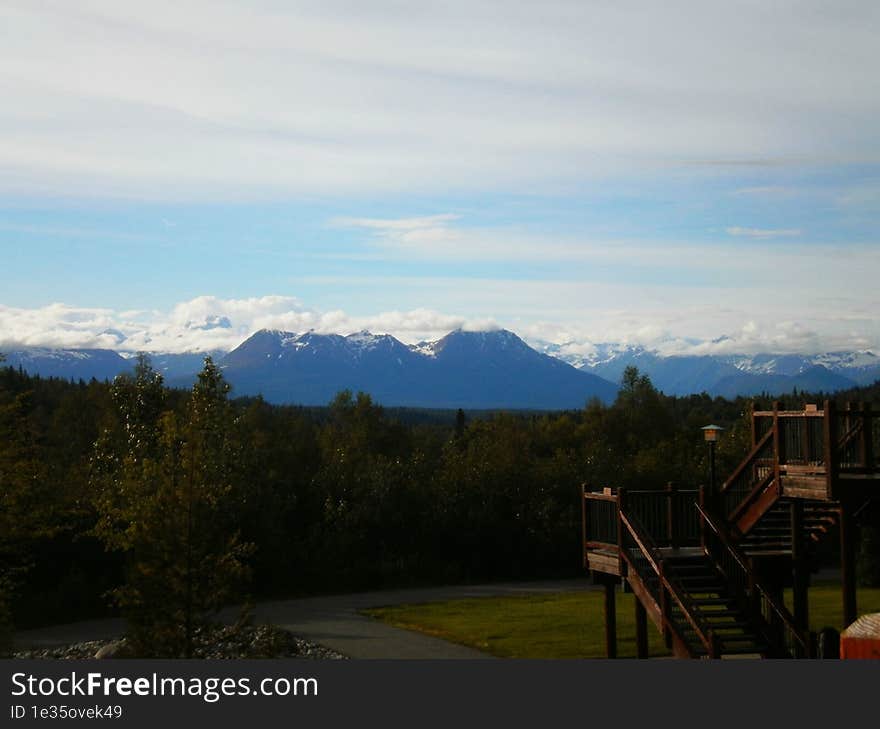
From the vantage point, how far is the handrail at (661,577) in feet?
68.7

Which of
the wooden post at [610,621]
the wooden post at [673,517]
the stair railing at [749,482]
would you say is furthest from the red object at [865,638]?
the wooden post at [610,621]

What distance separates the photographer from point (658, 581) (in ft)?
75.7

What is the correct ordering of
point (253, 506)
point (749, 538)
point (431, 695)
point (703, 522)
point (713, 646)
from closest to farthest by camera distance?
1. point (431, 695)
2. point (713, 646)
3. point (703, 522)
4. point (749, 538)
5. point (253, 506)

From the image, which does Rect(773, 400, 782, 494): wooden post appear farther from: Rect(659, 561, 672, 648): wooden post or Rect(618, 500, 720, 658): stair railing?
Rect(659, 561, 672, 648): wooden post

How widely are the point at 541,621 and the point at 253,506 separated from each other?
16456 millimetres

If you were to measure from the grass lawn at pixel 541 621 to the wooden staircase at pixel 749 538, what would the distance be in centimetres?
478

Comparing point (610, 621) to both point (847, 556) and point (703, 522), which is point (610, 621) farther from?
point (847, 556)

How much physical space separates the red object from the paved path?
19.3 m

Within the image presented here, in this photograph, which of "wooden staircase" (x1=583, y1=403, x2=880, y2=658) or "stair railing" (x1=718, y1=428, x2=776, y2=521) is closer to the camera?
"wooden staircase" (x1=583, y1=403, x2=880, y2=658)

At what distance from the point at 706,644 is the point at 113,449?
4021cm

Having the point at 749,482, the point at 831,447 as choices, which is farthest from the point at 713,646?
the point at 749,482

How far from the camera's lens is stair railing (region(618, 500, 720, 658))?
21078 millimetres

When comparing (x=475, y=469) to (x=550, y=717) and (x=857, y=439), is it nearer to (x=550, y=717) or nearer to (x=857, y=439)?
(x=857, y=439)

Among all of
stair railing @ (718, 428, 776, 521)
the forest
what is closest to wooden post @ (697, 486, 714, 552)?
stair railing @ (718, 428, 776, 521)
